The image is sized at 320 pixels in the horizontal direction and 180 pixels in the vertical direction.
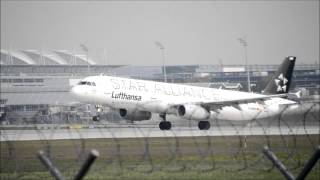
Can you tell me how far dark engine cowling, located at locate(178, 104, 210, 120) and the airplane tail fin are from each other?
42.5ft

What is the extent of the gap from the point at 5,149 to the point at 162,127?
23383 millimetres

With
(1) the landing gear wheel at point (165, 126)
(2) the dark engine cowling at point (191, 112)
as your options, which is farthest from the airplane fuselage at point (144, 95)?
(1) the landing gear wheel at point (165, 126)

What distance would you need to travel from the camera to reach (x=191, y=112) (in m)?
58.6

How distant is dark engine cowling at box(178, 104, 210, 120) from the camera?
5866cm

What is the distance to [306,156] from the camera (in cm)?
3294

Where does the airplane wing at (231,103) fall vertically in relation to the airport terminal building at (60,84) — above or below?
below

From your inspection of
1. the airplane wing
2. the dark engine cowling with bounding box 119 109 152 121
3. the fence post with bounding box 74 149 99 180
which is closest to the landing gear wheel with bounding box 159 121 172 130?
the dark engine cowling with bounding box 119 109 152 121

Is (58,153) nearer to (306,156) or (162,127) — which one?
(306,156)

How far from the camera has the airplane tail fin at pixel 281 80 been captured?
232ft

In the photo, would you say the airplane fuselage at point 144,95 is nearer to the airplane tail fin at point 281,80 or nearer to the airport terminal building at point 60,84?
the airplane tail fin at point 281,80

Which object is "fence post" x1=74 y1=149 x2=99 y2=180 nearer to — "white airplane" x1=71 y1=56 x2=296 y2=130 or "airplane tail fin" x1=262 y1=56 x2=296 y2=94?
"white airplane" x1=71 y1=56 x2=296 y2=130

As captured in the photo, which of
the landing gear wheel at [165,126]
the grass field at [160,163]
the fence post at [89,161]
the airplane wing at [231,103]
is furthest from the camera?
the airplane wing at [231,103]

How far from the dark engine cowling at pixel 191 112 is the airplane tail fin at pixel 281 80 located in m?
12.9

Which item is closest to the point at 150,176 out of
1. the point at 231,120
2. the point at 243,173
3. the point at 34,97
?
the point at 243,173
